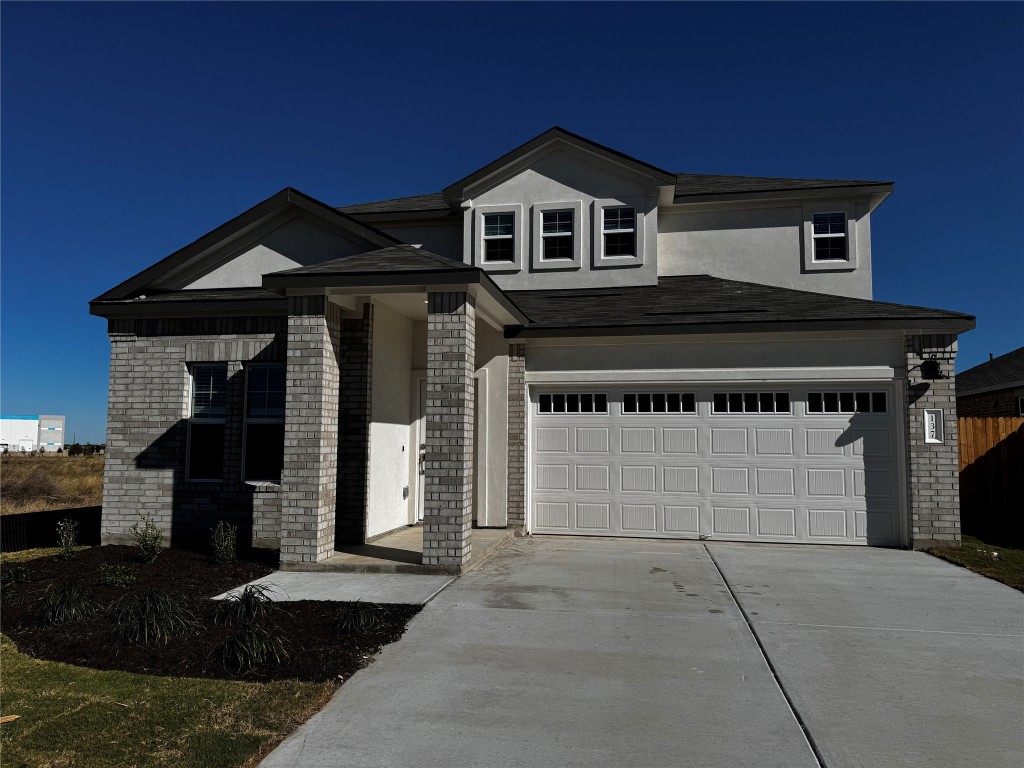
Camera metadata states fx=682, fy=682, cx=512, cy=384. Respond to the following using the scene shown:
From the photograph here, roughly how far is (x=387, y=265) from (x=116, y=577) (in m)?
Answer: 4.85

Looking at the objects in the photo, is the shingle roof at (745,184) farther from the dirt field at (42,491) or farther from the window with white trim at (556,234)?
the dirt field at (42,491)

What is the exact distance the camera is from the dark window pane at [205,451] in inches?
427

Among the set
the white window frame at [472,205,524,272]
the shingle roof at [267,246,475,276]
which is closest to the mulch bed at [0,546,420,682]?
the shingle roof at [267,246,475,276]

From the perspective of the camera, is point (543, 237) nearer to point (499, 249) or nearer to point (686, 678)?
point (499, 249)

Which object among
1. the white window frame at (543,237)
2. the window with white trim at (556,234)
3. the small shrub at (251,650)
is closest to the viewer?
the small shrub at (251,650)

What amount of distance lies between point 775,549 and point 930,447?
2.81m

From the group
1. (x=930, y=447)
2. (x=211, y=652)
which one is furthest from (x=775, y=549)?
(x=211, y=652)

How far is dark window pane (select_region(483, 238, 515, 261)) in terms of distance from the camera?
1385 centimetres

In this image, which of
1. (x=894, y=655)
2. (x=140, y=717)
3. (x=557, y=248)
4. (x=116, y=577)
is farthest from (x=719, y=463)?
(x=140, y=717)

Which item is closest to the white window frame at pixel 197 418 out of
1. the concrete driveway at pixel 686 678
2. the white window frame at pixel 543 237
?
the concrete driveway at pixel 686 678

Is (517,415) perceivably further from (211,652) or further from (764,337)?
(211,652)

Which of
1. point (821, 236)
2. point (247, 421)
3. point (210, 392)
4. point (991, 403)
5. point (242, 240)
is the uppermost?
point (821, 236)

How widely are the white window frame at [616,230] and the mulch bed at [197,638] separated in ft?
28.2

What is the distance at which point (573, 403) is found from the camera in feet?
38.9
